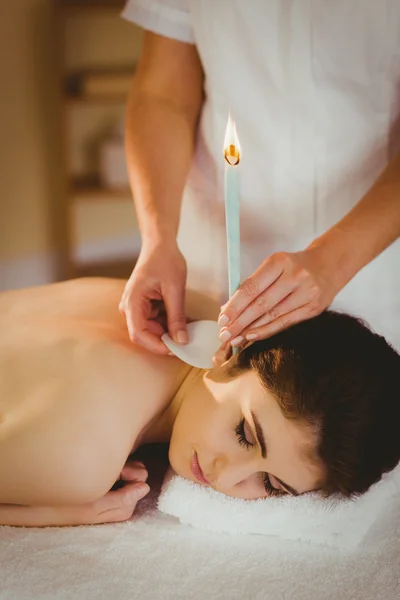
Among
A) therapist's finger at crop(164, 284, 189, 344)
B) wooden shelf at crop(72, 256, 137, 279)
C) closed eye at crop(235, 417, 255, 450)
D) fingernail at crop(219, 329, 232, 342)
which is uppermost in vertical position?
fingernail at crop(219, 329, 232, 342)

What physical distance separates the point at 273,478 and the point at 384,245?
44 cm

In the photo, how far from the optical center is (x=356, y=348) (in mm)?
1123

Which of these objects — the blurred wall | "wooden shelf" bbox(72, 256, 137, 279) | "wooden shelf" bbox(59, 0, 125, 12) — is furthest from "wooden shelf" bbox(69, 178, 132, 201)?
"wooden shelf" bbox(59, 0, 125, 12)

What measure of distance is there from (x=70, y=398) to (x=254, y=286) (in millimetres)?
351

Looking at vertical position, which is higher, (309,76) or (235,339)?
(309,76)

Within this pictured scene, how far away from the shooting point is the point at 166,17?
1.43m

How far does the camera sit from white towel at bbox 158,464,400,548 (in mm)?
1139

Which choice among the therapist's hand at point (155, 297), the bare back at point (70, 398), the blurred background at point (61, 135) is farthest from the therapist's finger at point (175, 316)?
the blurred background at point (61, 135)

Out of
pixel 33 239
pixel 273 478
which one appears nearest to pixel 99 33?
pixel 33 239

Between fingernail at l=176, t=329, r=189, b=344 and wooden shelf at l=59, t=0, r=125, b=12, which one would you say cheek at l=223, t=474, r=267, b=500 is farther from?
wooden shelf at l=59, t=0, r=125, b=12

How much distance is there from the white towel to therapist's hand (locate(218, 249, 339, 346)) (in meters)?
0.31

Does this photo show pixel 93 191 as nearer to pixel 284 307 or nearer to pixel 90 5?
pixel 90 5

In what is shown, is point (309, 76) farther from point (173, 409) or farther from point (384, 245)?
point (173, 409)

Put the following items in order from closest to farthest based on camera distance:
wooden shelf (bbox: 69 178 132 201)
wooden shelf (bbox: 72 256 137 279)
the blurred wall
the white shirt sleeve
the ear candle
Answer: the ear candle < the white shirt sleeve < the blurred wall < wooden shelf (bbox: 69 178 132 201) < wooden shelf (bbox: 72 256 137 279)
